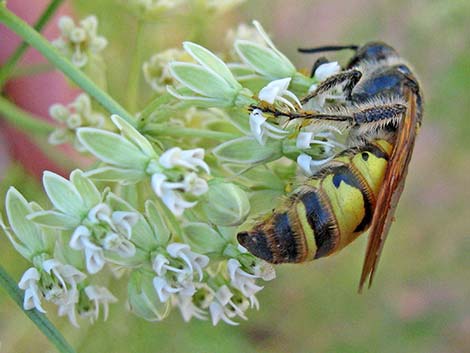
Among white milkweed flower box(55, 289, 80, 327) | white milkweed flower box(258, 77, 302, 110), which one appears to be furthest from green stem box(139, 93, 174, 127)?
white milkweed flower box(55, 289, 80, 327)

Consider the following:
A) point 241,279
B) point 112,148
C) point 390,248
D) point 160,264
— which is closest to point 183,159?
point 112,148

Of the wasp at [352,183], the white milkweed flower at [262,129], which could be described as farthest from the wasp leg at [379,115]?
the white milkweed flower at [262,129]

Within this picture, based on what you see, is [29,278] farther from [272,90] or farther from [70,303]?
[272,90]

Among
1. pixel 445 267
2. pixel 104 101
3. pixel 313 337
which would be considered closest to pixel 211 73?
pixel 104 101

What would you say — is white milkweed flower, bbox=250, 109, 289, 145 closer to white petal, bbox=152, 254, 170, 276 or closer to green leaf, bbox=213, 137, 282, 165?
green leaf, bbox=213, 137, 282, 165

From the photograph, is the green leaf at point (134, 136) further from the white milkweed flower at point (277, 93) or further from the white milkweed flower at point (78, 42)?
the white milkweed flower at point (78, 42)

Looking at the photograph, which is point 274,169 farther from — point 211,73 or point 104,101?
point 104,101
